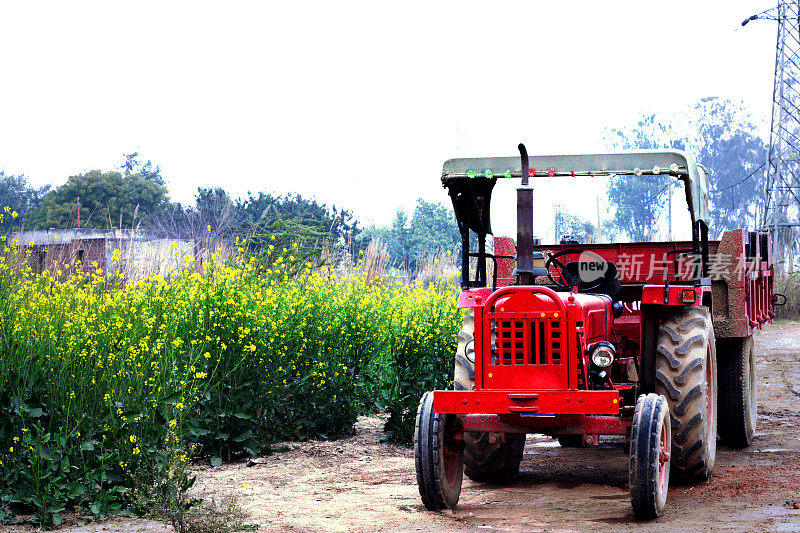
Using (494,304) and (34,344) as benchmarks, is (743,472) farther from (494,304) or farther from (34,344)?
(34,344)

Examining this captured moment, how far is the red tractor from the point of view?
587 cm

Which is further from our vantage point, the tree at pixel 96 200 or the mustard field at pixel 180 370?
the tree at pixel 96 200

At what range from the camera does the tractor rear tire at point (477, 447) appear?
22.1 feet

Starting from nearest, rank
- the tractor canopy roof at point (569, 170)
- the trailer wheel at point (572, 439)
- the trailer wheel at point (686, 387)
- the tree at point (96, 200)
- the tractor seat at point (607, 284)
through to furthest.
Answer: the trailer wheel at point (572, 439)
the trailer wheel at point (686, 387)
the tractor canopy roof at point (569, 170)
the tractor seat at point (607, 284)
the tree at point (96, 200)

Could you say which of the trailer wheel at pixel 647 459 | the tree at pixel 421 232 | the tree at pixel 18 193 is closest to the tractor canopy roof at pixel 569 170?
the trailer wheel at pixel 647 459

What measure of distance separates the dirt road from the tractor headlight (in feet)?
3.32

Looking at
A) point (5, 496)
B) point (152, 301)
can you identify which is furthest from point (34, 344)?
point (152, 301)

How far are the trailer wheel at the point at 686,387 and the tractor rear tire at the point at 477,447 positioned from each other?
1.22 metres

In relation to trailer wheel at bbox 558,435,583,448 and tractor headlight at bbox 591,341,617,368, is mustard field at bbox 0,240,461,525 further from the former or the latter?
tractor headlight at bbox 591,341,617,368

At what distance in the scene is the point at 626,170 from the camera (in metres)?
6.71

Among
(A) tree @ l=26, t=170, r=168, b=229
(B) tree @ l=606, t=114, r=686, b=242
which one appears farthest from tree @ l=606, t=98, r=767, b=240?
(A) tree @ l=26, t=170, r=168, b=229

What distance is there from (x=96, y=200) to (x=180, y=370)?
38.0 meters

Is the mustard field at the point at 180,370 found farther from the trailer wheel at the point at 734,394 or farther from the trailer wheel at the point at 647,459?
the trailer wheel at the point at 647,459

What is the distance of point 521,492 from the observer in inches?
274
